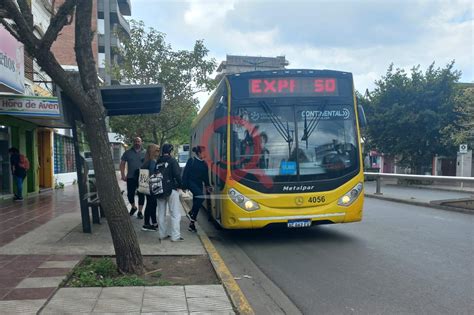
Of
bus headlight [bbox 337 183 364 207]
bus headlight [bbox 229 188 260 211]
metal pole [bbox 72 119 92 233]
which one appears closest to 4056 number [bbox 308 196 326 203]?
bus headlight [bbox 337 183 364 207]

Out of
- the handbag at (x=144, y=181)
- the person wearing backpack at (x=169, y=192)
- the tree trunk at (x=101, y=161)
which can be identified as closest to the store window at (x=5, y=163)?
the handbag at (x=144, y=181)

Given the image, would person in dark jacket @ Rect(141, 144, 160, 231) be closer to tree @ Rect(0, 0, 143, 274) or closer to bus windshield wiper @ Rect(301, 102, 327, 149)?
bus windshield wiper @ Rect(301, 102, 327, 149)

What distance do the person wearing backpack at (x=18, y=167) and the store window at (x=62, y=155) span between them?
571 cm

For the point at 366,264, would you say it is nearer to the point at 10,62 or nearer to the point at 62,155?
the point at 10,62

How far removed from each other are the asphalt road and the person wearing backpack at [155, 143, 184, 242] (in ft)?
2.93

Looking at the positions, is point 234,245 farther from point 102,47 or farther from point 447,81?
point 102,47

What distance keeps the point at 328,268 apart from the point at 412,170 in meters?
28.1

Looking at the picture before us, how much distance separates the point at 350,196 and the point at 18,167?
Result: 10.7 metres

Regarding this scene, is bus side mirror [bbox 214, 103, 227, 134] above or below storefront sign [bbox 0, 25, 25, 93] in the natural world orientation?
below

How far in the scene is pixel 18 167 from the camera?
1359 centimetres

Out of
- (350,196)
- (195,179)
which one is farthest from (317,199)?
(195,179)

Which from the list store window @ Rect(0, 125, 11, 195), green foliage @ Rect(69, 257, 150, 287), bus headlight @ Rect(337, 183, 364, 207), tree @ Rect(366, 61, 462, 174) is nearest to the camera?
green foliage @ Rect(69, 257, 150, 287)

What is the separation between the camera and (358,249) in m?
7.24

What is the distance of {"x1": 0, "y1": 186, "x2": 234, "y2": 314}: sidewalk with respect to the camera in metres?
4.24
